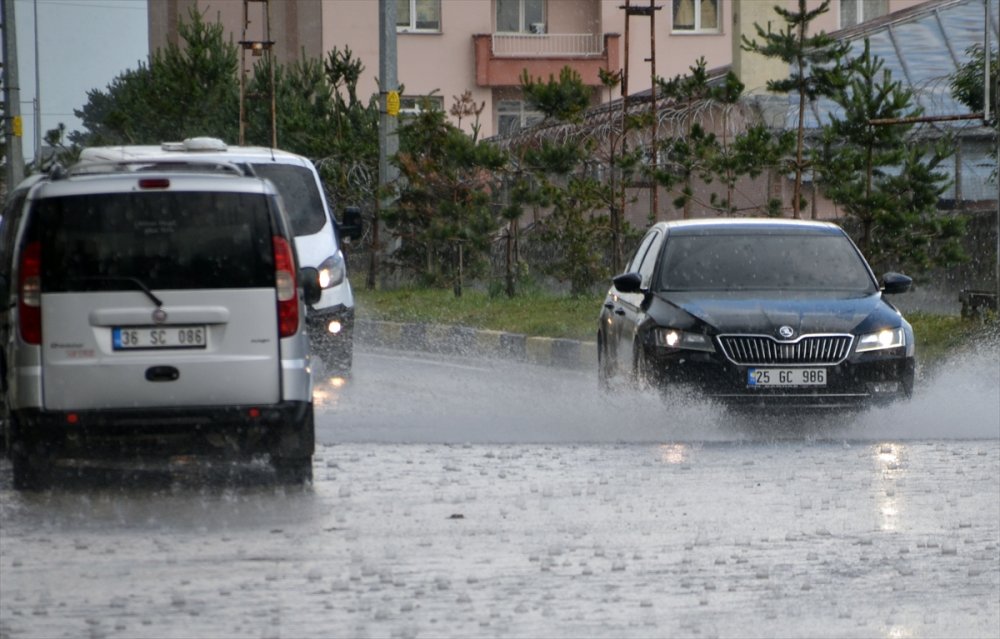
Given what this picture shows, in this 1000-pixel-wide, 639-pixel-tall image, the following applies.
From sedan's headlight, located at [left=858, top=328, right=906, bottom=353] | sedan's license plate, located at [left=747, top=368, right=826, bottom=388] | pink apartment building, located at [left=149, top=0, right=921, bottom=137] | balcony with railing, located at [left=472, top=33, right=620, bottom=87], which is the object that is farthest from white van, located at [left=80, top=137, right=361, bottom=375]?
Answer: balcony with railing, located at [left=472, top=33, right=620, bottom=87]

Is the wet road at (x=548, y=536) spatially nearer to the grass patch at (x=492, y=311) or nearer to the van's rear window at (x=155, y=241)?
the van's rear window at (x=155, y=241)

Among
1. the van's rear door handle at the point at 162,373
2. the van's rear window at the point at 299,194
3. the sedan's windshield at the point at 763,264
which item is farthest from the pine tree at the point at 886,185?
the van's rear door handle at the point at 162,373

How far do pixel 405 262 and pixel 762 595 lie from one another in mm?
22786

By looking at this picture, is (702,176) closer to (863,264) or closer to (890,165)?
(890,165)

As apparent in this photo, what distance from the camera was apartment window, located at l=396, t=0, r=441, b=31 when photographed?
5300 centimetres

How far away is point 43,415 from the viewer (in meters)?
9.69

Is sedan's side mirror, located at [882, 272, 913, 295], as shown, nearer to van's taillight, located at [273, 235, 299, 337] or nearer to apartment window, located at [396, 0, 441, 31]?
van's taillight, located at [273, 235, 299, 337]

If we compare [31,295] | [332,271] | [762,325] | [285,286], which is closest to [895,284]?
[762,325]

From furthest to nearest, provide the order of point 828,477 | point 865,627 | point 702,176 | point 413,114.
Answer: point 413,114 → point 702,176 → point 828,477 → point 865,627

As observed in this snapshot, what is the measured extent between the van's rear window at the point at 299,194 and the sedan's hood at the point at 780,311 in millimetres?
4629

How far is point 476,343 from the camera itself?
71.1 feet

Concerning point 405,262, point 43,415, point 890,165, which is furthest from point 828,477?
point 405,262

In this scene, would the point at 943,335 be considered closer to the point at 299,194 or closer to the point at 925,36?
the point at 299,194

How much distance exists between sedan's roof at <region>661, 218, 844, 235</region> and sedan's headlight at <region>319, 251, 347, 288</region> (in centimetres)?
350
